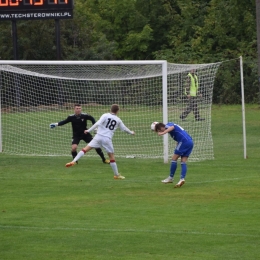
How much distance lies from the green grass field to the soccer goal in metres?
1.67

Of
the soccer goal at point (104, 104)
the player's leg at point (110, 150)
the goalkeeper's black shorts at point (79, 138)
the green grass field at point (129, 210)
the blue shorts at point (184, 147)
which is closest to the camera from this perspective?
the green grass field at point (129, 210)

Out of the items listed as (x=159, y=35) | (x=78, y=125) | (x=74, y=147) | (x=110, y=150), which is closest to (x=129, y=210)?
(x=110, y=150)

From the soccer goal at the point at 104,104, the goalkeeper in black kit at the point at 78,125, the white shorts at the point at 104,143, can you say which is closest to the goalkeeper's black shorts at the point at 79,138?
the goalkeeper in black kit at the point at 78,125

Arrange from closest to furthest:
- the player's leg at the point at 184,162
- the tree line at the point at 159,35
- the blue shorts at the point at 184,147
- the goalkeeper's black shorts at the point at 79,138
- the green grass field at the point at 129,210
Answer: the green grass field at the point at 129,210 < the player's leg at the point at 184,162 < the blue shorts at the point at 184,147 < the goalkeeper's black shorts at the point at 79,138 < the tree line at the point at 159,35

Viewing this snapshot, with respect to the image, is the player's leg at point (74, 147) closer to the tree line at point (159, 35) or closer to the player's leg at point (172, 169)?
the player's leg at point (172, 169)

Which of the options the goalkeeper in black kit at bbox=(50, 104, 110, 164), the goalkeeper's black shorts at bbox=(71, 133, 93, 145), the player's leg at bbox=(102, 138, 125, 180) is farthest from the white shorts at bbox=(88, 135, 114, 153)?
the goalkeeper's black shorts at bbox=(71, 133, 93, 145)

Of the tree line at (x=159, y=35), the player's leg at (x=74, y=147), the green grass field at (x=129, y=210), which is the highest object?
the tree line at (x=159, y=35)

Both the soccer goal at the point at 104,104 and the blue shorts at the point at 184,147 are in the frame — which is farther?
the soccer goal at the point at 104,104

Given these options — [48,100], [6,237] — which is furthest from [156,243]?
[48,100]

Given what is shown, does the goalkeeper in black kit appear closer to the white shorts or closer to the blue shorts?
the white shorts

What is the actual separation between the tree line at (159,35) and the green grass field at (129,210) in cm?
1353

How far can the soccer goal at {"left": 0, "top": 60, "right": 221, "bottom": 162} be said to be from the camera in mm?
22609

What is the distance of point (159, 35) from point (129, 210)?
42.8 metres

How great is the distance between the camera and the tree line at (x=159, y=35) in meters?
35.5
